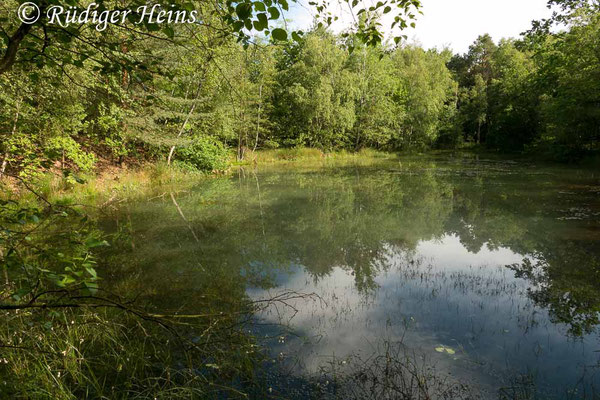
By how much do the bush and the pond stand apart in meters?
Result: 7.65

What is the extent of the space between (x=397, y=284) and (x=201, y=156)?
16.9 metres

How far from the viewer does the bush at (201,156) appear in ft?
66.5

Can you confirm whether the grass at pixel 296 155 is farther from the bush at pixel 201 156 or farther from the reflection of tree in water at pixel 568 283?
the reflection of tree in water at pixel 568 283

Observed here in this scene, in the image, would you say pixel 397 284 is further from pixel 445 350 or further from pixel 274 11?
pixel 274 11

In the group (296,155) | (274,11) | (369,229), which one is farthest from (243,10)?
(296,155)

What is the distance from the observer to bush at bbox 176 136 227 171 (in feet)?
66.5

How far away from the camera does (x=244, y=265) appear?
6.82m

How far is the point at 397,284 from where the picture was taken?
233 inches

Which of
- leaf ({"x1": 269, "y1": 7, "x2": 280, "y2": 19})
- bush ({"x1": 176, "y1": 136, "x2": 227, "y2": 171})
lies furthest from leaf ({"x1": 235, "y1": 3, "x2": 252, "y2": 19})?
bush ({"x1": 176, "y1": 136, "x2": 227, "y2": 171})

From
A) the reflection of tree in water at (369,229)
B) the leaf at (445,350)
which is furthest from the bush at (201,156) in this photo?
the leaf at (445,350)

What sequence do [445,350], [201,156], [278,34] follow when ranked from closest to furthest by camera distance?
[278,34]
[445,350]
[201,156]

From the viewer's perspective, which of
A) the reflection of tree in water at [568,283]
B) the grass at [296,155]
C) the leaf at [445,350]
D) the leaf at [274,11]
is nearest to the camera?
the leaf at [274,11]

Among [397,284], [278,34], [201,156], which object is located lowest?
[397,284]

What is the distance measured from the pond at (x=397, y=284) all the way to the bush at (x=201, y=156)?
7.65 metres
